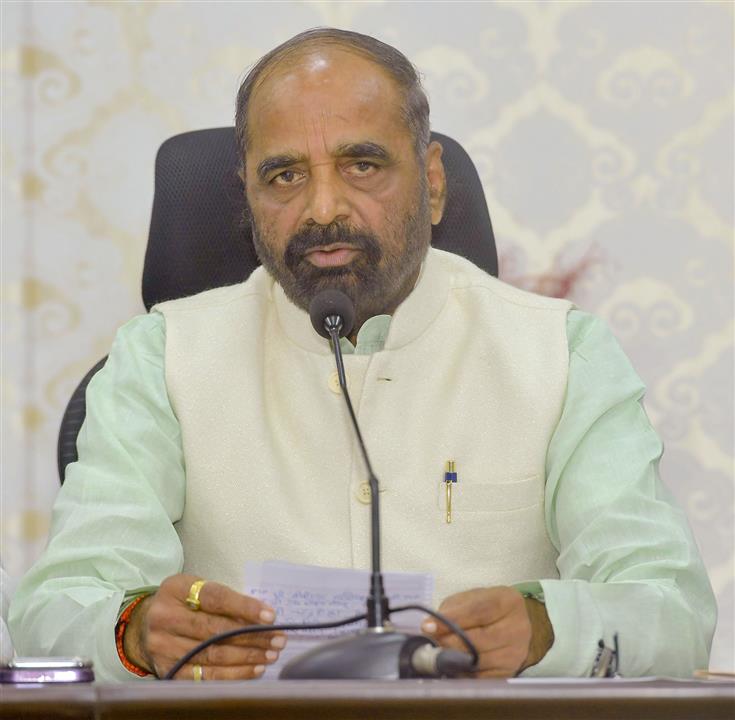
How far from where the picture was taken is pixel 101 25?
120 inches

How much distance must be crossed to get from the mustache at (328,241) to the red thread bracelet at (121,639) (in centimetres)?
68

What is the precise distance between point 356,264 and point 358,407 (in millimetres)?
246

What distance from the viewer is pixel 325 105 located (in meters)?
2.12

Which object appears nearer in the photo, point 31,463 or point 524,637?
point 524,637

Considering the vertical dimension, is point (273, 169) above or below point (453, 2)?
below

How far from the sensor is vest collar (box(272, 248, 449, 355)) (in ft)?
7.14

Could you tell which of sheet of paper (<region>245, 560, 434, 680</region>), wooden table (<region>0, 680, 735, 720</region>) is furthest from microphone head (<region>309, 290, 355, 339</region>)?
wooden table (<region>0, 680, 735, 720</region>)

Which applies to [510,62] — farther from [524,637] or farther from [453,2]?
[524,637]

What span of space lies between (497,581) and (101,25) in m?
1.80

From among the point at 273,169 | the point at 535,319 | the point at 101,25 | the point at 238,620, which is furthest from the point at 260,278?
the point at 101,25

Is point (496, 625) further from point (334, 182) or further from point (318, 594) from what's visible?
point (334, 182)

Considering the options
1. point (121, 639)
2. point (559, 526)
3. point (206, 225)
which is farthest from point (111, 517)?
point (559, 526)

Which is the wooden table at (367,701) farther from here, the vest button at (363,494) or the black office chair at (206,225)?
the black office chair at (206,225)

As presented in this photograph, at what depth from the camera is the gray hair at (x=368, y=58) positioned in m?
2.20
